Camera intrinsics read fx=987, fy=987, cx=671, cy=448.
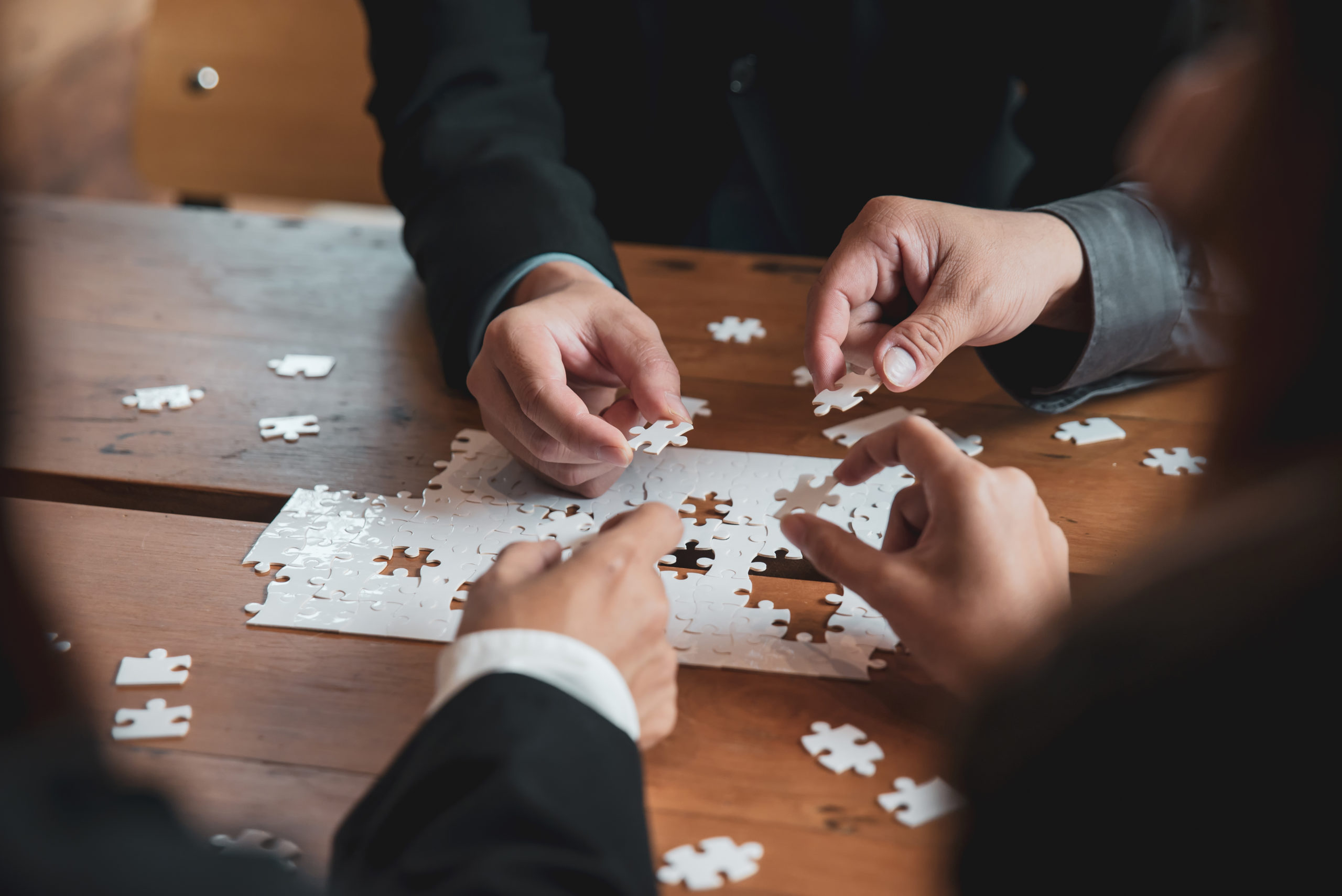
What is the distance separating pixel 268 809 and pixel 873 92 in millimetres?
1918

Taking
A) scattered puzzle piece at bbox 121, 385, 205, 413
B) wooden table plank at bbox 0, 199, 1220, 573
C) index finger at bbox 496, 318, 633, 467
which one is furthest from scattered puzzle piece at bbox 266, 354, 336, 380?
index finger at bbox 496, 318, 633, 467

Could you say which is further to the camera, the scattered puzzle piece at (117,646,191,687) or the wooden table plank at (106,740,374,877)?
the scattered puzzle piece at (117,646,191,687)

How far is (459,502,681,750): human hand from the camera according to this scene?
3.02 ft

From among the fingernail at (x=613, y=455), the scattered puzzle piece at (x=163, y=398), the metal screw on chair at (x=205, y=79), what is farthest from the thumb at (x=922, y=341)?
the metal screw on chair at (x=205, y=79)

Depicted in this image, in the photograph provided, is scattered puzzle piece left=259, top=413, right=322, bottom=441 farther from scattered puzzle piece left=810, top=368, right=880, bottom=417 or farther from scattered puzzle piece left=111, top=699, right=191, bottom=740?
scattered puzzle piece left=810, top=368, right=880, bottom=417

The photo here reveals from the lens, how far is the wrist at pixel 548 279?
5.22 feet

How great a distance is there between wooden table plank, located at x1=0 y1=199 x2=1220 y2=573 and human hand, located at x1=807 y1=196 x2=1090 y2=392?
0.60 ft

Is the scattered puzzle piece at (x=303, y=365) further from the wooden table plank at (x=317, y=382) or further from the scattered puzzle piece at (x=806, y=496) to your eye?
the scattered puzzle piece at (x=806, y=496)

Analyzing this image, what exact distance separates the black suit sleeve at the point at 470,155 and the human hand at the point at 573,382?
17cm

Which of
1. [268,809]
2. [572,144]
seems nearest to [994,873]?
[268,809]

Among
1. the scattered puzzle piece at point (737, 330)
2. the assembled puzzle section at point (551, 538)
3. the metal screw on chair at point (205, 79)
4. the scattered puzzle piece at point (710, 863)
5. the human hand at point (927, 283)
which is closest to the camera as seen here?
the scattered puzzle piece at point (710, 863)

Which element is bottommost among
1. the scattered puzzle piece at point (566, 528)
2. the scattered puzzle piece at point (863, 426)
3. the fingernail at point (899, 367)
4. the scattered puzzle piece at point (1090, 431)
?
the scattered puzzle piece at point (566, 528)

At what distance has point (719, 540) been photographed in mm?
1318

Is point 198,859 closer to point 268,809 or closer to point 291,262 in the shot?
point 268,809
